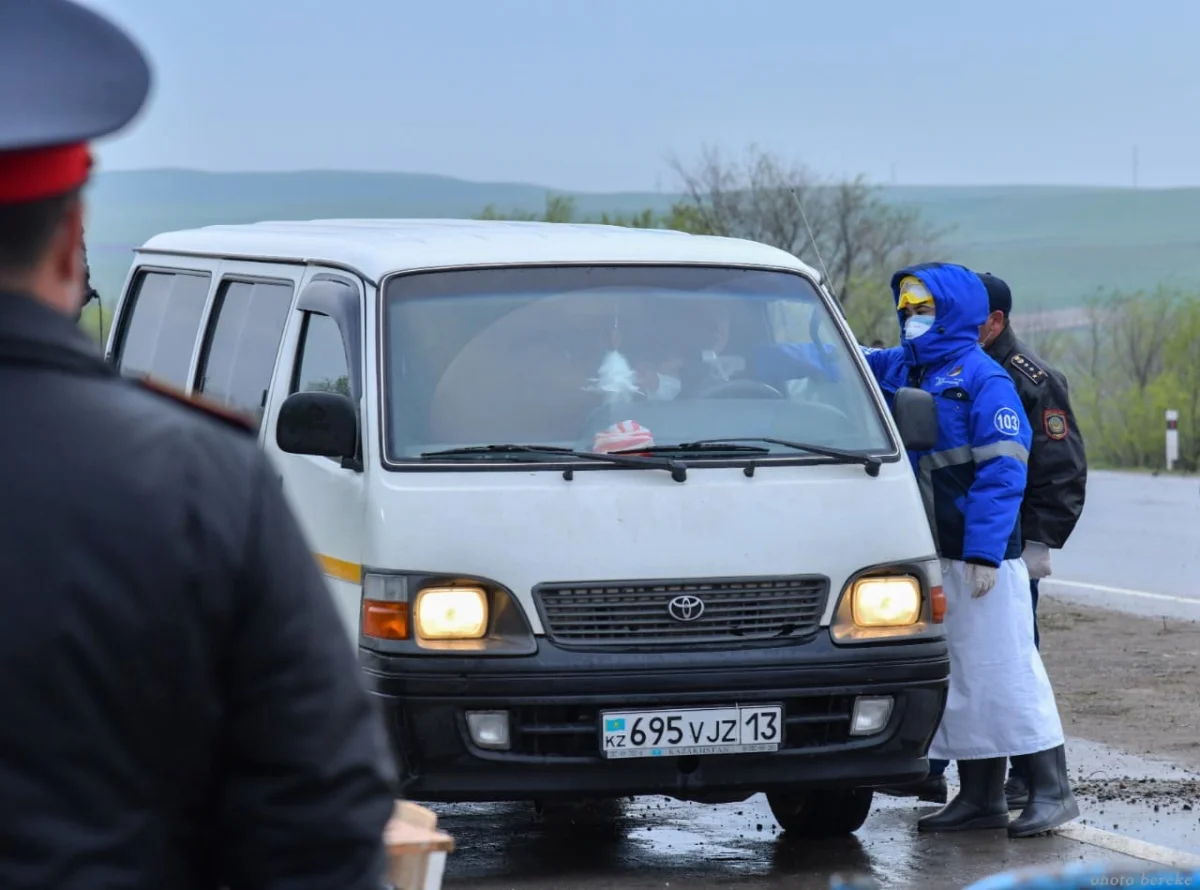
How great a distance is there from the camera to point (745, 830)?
24.6ft

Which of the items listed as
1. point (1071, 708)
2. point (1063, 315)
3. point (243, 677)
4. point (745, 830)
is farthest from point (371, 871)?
point (1063, 315)

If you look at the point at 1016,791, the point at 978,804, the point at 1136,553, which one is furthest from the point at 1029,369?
the point at 1136,553

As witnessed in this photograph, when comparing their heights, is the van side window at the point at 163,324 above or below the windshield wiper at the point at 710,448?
above

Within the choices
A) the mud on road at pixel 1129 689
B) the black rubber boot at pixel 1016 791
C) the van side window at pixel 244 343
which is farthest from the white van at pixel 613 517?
the mud on road at pixel 1129 689

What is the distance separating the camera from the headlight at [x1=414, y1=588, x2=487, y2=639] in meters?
6.23

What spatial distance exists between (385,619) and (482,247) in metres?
1.48

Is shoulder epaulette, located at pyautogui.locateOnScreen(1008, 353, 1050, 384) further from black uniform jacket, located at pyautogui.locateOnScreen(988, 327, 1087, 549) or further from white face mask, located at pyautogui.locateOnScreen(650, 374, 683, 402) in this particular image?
white face mask, located at pyautogui.locateOnScreen(650, 374, 683, 402)

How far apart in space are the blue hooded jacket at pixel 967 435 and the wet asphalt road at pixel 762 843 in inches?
39.0

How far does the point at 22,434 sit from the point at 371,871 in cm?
50

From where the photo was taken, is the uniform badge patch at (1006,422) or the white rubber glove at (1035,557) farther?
the white rubber glove at (1035,557)

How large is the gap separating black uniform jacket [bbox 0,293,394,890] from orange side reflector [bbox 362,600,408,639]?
13.9 ft

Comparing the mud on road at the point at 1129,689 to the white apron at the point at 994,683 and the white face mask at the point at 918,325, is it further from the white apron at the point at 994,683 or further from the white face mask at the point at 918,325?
the white face mask at the point at 918,325

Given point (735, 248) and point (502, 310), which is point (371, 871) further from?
point (735, 248)

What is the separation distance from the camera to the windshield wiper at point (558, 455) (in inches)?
255
